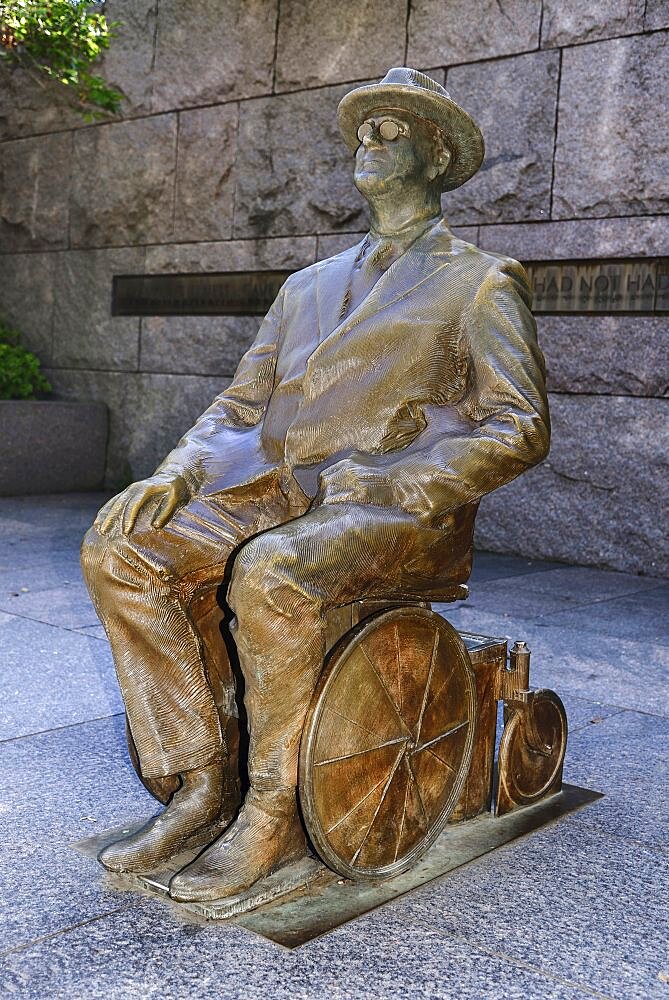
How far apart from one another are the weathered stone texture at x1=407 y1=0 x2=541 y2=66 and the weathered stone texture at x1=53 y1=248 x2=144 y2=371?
309 centimetres

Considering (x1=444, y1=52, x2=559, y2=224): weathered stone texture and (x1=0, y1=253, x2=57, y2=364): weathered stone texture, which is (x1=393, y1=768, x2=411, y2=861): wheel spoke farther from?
(x1=0, y1=253, x2=57, y2=364): weathered stone texture

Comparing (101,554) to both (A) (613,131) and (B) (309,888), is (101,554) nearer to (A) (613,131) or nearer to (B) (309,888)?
(B) (309,888)

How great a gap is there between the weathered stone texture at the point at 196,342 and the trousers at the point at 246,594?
6.07 metres

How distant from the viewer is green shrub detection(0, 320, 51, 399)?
33.6 ft

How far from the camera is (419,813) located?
2994 millimetres

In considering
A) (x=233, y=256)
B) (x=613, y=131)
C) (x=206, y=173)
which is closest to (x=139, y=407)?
(x=233, y=256)

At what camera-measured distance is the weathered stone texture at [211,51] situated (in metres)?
9.12

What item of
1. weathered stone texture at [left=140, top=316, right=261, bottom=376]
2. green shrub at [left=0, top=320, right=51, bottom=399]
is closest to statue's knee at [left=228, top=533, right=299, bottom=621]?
weathered stone texture at [left=140, top=316, right=261, bottom=376]

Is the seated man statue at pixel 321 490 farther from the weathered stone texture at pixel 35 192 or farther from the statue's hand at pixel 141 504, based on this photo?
the weathered stone texture at pixel 35 192

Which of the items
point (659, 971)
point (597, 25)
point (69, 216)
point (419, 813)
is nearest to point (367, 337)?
point (419, 813)

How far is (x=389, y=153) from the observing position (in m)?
3.25

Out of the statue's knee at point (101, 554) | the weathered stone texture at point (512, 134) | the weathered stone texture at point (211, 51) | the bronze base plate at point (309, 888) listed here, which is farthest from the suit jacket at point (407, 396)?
the weathered stone texture at point (211, 51)

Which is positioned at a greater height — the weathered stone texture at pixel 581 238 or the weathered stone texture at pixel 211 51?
the weathered stone texture at pixel 211 51

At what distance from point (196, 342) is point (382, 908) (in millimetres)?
7220
